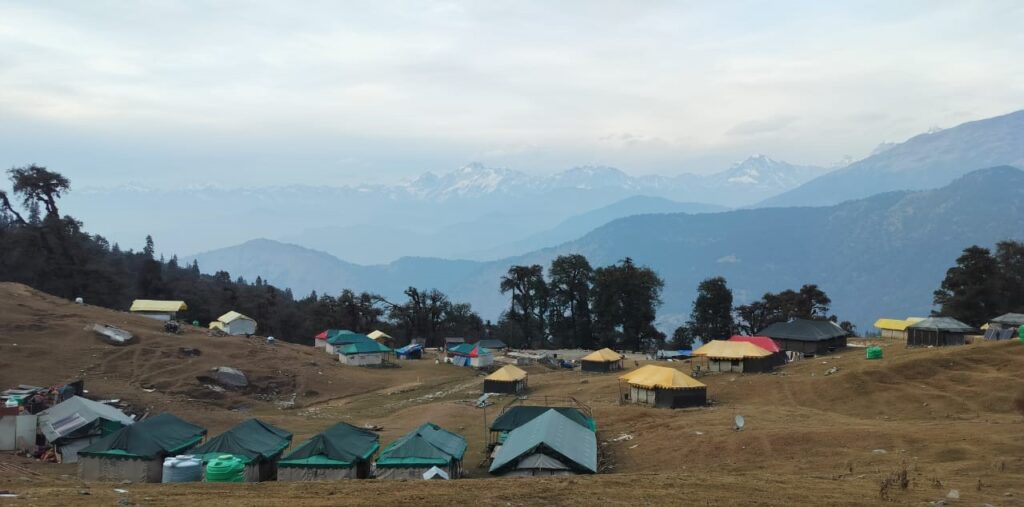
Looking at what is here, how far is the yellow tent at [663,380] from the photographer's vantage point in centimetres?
4209

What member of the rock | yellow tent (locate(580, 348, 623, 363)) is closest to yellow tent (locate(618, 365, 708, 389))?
yellow tent (locate(580, 348, 623, 363))

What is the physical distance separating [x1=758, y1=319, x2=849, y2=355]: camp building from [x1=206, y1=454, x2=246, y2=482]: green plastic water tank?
50.7 m

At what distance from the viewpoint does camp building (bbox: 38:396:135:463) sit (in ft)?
101

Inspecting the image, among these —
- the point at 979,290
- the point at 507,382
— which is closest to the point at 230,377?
the point at 507,382

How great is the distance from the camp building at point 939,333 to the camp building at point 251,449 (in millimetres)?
51996

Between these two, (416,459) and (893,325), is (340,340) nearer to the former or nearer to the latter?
(416,459)

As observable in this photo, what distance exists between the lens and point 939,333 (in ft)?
186

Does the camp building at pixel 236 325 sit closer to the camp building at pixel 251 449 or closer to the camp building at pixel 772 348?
the camp building at pixel 251 449

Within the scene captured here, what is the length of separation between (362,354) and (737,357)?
3673 centimetres

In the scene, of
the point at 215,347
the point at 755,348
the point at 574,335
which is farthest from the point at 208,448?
the point at 574,335

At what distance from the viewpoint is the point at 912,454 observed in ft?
82.4

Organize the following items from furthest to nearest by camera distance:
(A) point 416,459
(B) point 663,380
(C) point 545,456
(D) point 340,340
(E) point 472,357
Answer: (D) point 340,340, (E) point 472,357, (B) point 663,380, (A) point 416,459, (C) point 545,456

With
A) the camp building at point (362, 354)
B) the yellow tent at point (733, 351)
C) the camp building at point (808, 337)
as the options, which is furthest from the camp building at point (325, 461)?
the camp building at point (808, 337)

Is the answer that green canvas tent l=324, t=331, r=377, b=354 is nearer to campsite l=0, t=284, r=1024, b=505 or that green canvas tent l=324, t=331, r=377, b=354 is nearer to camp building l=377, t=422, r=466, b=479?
campsite l=0, t=284, r=1024, b=505
